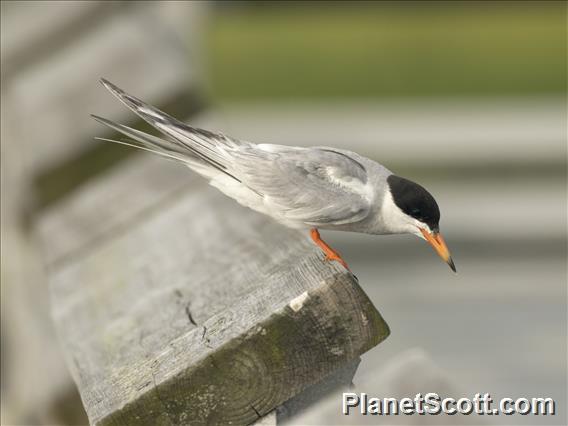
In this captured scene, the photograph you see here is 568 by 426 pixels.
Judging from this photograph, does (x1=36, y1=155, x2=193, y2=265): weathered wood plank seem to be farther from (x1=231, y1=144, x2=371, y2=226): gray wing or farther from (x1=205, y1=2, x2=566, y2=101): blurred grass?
(x1=205, y1=2, x2=566, y2=101): blurred grass

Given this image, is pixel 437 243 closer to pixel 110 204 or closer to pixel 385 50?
pixel 110 204

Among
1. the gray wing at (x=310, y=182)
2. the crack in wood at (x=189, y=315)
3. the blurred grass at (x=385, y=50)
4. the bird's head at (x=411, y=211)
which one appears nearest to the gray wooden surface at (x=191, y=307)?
the crack in wood at (x=189, y=315)

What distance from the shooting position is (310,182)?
7.47ft

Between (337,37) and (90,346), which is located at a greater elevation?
(90,346)

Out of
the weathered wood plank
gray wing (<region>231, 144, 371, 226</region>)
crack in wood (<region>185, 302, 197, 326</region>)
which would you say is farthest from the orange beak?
crack in wood (<region>185, 302, 197, 326</region>)

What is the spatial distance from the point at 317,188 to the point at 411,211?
0.22 m

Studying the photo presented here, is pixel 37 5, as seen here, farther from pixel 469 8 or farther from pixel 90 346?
pixel 469 8

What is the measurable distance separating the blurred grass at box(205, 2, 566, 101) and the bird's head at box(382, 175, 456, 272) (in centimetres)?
551

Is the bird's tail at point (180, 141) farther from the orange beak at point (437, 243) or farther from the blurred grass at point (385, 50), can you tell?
the blurred grass at point (385, 50)

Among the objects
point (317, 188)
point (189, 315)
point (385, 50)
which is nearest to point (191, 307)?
point (189, 315)

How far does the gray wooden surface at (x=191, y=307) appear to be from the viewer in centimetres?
135

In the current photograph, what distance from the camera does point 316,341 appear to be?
1370 millimetres

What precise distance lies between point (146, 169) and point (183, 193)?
6.8 inches

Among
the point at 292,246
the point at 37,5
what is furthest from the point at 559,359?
the point at 292,246
